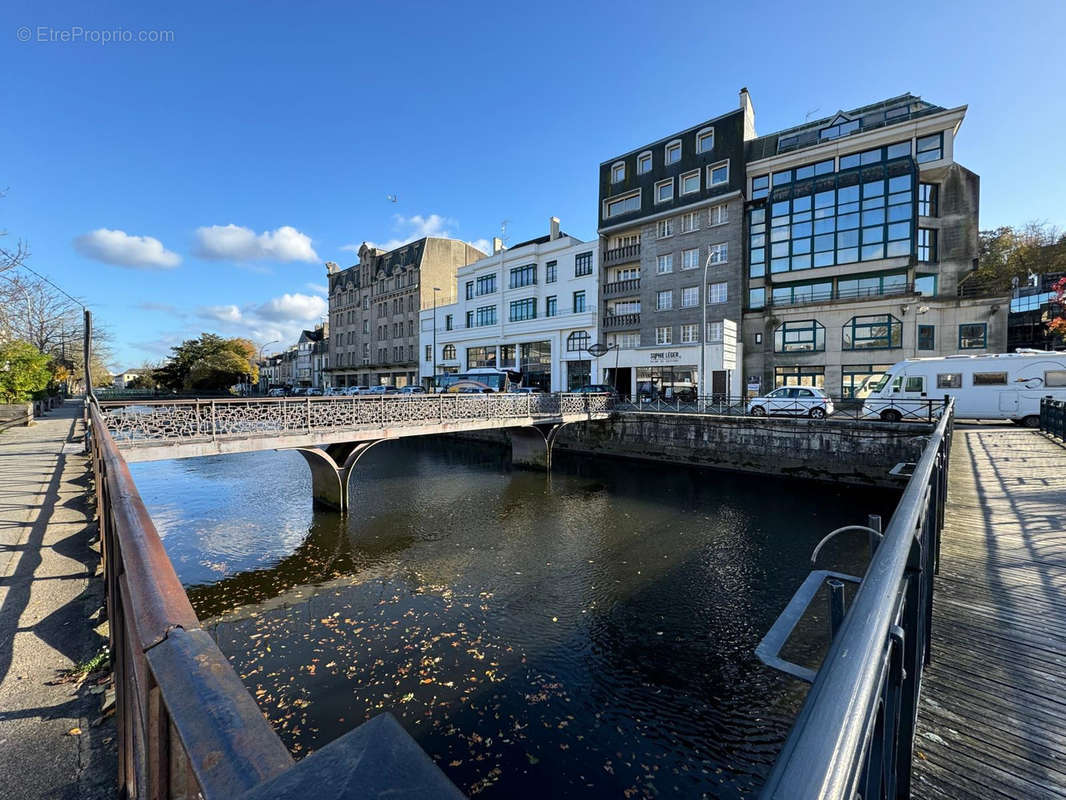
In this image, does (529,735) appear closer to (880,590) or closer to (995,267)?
(880,590)

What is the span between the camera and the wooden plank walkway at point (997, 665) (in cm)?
260

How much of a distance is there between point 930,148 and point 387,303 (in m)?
53.3

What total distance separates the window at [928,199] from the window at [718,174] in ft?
37.0

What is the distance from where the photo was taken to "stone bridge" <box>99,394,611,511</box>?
11914mm

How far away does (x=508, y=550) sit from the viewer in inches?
515

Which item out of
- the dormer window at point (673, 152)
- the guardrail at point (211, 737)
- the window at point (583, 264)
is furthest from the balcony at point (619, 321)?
the guardrail at point (211, 737)

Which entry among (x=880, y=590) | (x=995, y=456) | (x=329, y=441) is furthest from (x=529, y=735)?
(x=995, y=456)

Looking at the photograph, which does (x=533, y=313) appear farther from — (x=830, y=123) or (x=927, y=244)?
(x=927, y=244)

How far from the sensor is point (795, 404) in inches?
922

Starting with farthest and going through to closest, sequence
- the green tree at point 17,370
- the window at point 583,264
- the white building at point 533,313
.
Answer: the window at point 583,264, the white building at point 533,313, the green tree at point 17,370

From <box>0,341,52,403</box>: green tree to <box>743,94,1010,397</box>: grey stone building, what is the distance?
1555 inches

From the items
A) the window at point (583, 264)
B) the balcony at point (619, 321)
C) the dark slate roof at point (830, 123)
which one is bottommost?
the balcony at point (619, 321)

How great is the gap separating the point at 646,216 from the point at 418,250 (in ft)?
101

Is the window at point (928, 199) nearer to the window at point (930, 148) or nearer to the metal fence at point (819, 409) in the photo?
the window at point (930, 148)
